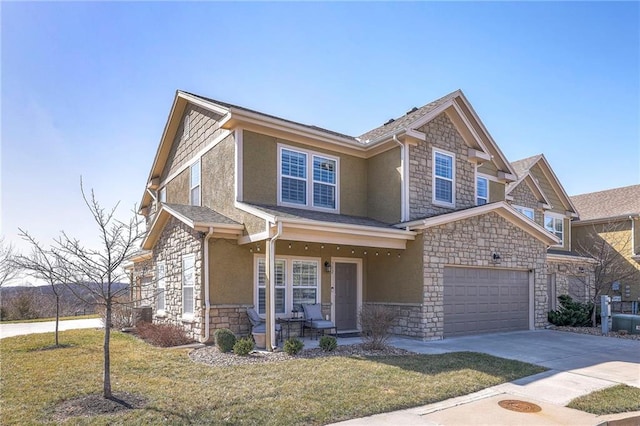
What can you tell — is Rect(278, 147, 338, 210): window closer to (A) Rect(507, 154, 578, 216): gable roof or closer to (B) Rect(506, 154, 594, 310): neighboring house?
(B) Rect(506, 154, 594, 310): neighboring house

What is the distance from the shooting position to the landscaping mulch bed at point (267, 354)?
884 cm

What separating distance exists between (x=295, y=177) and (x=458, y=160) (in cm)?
598

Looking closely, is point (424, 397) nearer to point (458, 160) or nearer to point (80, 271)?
point (80, 271)

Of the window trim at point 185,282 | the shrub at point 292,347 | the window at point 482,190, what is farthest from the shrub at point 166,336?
the window at point 482,190

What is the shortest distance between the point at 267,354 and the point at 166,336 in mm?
3151

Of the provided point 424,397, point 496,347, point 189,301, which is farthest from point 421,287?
point 189,301

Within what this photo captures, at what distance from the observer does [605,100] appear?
41.2ft

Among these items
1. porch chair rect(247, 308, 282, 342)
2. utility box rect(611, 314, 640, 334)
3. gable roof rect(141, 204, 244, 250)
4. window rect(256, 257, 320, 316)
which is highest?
gable roof rect(141, 204, 244, 250)

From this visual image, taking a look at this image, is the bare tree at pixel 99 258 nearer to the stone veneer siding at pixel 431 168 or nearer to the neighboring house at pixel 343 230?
the neighboring house at pixel 343 230

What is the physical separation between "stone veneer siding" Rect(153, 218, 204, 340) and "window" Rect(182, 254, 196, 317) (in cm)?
17

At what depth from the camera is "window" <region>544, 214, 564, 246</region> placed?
22508 millimetres

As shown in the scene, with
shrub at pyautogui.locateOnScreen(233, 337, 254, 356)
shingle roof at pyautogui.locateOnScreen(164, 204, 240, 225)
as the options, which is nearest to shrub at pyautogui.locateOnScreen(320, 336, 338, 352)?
shrub at pyautogui.locateOnScreen(233, 337, 254, 356)

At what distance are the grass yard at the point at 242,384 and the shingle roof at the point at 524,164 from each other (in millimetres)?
14290

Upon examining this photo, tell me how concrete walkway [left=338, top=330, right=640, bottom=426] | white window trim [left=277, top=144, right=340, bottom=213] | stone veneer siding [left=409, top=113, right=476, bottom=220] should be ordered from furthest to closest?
stone veneer siding [left=409, top=113, right=476, bottom=220]
white window trim [left=277, top=144, right=340, bottom=213]
concrete walkway [left=338, top=330, right=640, bottom=426]
